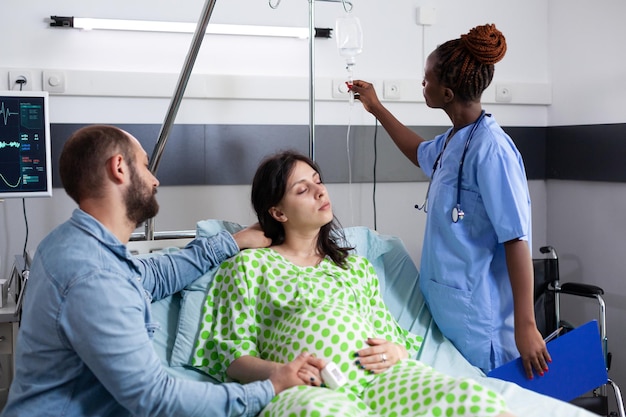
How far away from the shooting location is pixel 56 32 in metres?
2.85

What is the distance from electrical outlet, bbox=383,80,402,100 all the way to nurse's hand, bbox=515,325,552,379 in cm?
146

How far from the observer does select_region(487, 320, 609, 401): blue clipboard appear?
2.11m

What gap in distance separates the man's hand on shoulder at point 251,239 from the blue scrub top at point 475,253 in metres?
0.50

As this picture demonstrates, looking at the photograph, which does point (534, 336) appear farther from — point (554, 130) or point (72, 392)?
point (554, 130)

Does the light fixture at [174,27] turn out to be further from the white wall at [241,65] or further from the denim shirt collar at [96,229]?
the denim shirt collar at [96,229]

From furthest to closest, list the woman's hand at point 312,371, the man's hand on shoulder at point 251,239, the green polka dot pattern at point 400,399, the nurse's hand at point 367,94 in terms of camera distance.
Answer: the nurse's hand at point 367,94 → the man's hand on shoulder at point 251,239 → the woman's hand at point 312,371 → the green polka dot pattern at point 400,399

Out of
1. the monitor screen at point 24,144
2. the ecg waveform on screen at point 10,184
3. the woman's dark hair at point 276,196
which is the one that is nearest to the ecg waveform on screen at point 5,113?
the monitor screen at point 24,144

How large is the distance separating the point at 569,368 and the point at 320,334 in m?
0.75

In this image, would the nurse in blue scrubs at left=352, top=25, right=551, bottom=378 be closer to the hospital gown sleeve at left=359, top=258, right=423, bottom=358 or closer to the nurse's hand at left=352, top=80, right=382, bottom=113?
the hospital gown sleeve at left=359, top=258, right=423, bottom=358

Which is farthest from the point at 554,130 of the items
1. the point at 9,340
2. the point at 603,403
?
the point at 9,340

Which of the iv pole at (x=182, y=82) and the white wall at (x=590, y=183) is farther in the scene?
the white wall at (x=590, y=183)

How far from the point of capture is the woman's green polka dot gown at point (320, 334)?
1.69 m

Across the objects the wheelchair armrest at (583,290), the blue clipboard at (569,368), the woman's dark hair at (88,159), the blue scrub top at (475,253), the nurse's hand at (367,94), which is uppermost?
the nurse's hand at (367,94)

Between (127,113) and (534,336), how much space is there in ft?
5.71
